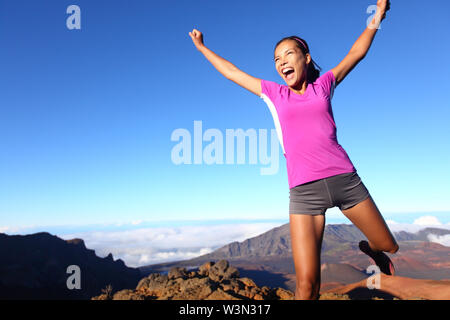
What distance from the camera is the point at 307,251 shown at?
265 cm

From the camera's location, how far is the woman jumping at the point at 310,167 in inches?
106

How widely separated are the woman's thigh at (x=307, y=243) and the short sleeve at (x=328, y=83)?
4.23 feet

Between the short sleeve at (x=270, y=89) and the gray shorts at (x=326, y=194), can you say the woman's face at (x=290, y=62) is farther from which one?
the gray shorts at (x=326, y=194)

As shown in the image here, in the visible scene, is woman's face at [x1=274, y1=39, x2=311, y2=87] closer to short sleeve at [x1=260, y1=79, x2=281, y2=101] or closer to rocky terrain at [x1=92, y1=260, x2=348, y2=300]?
short sleeve at [x1=260, y1=79, x2=281, y2=101]

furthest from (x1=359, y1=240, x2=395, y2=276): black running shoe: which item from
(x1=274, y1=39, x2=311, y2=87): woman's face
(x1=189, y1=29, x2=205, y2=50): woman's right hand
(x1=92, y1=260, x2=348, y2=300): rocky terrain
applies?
(x1=92, y1=260, x2=348, y2=300): rocky terrain

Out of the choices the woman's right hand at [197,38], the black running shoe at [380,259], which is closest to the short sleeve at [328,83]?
the woman's right hand at [197,38]

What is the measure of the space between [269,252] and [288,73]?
116 m

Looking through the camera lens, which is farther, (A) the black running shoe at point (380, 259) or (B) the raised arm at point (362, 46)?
(A) the black running shoe at point (380, 259)

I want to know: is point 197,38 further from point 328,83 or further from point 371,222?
point 371,222

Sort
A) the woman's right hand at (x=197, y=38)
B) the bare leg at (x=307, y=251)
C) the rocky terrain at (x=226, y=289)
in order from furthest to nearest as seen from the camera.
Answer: the rocky terrain at (x=226, y=289) → the woman's right hand at (x=197, y=38) → the bare leg at (x=307, y=251)

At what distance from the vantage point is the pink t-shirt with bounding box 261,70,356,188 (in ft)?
9.05

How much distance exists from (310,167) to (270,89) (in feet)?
3.13

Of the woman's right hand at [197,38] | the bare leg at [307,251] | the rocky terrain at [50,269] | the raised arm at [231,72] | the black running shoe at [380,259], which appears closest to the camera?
the bare leg at [307,251]

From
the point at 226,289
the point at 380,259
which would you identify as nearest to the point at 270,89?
the point at 380,259
